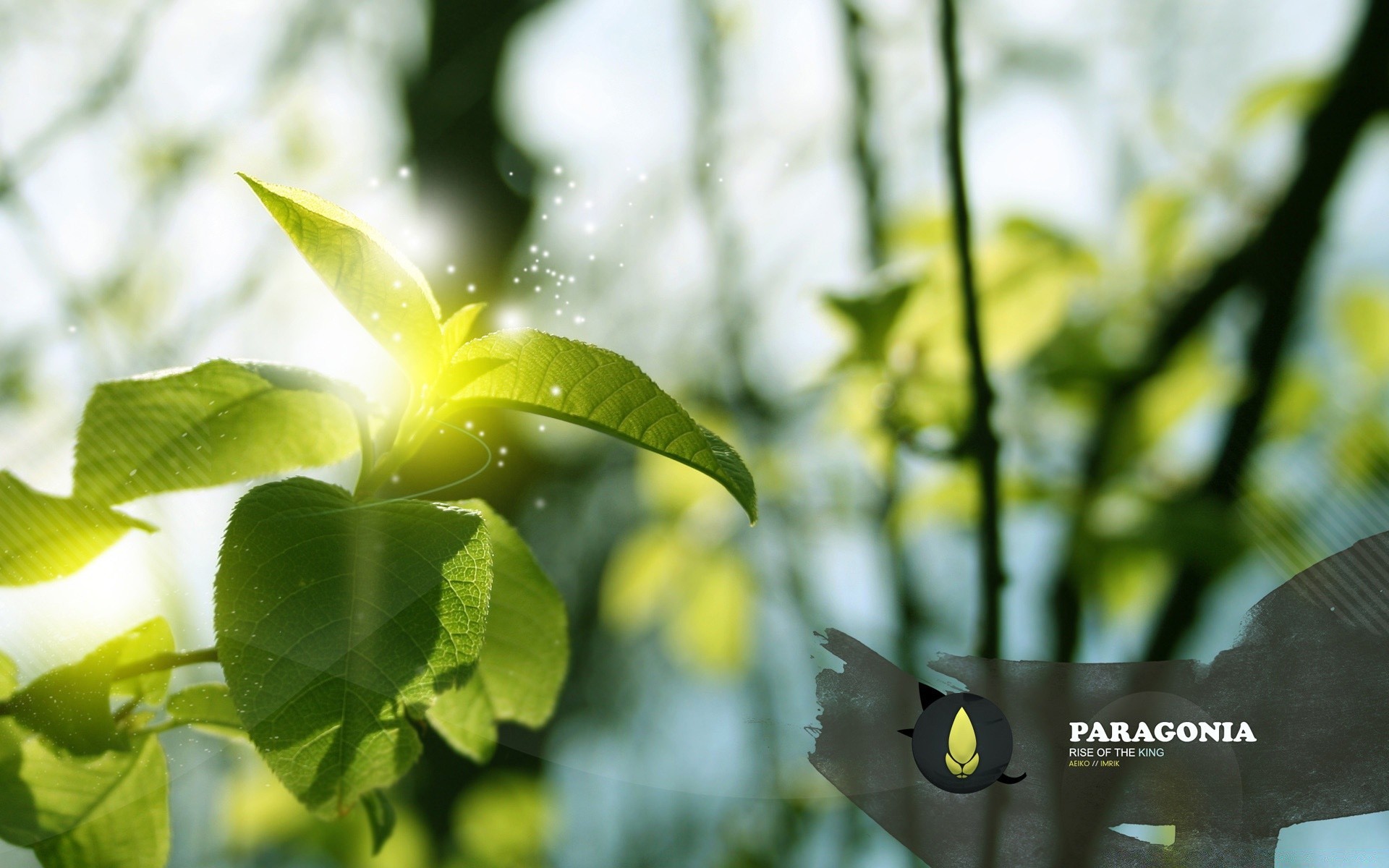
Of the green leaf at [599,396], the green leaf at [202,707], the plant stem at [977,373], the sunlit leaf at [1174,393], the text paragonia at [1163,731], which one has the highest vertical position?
the sunlit leaf at [1174,393]

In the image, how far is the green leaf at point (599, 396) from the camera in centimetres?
22

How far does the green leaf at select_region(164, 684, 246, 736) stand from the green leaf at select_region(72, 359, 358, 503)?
0.08 meters

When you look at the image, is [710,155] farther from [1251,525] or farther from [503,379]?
[503,379]

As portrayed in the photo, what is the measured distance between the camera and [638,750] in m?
1.41

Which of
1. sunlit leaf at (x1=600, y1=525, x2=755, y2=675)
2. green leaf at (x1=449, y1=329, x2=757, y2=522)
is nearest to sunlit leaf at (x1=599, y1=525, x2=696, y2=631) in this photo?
sunlit leaf at (x1=600, y1=525, x2=755, y2=675)

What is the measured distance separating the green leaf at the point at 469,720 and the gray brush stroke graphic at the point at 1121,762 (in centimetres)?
18

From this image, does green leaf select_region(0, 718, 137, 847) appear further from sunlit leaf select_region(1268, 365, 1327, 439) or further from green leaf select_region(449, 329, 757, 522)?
sunlit leaf select_region(1268, 365, 1327, 439)

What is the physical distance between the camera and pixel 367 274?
0.24m

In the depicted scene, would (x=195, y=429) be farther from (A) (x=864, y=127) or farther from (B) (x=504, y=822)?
(B) (x=504, y=822)

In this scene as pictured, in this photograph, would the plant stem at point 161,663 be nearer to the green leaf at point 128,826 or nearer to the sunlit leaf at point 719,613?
the green leaf at point 128,826

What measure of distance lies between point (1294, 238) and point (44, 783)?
0.89 m

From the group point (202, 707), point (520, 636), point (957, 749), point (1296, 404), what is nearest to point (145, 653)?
point (202, 707)

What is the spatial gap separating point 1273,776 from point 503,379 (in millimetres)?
520

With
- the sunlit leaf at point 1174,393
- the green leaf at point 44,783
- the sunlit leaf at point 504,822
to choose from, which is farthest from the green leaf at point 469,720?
the sunlit leaf at point 504,822
